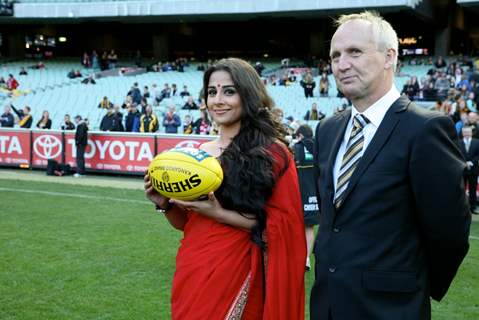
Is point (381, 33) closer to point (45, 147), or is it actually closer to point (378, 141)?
point (378, 141)

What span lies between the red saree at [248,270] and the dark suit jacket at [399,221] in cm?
55

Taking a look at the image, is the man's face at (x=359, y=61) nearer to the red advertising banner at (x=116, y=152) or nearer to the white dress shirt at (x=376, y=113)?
the white dress shirt at (x=376, y=113)

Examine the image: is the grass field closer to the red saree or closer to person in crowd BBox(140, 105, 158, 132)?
the red saree

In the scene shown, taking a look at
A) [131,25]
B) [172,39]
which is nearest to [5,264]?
[172,39]

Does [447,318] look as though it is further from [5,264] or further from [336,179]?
[5,264]

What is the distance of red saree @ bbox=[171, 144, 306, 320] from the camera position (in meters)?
3.13

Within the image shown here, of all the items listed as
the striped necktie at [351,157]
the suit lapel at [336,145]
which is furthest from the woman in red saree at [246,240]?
the striped necktie at [351,157]

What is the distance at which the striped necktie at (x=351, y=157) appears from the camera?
261 cm

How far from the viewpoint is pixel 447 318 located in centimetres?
580

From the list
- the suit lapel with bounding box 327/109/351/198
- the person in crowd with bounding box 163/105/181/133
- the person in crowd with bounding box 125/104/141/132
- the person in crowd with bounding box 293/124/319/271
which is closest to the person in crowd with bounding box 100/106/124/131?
the person in crowd with bounding box 125/104/141/132

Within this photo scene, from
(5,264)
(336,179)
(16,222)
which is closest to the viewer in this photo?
(336,179)

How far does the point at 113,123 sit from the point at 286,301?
15.8m

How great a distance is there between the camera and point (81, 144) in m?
16.8

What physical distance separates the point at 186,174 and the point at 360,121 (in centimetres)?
93
